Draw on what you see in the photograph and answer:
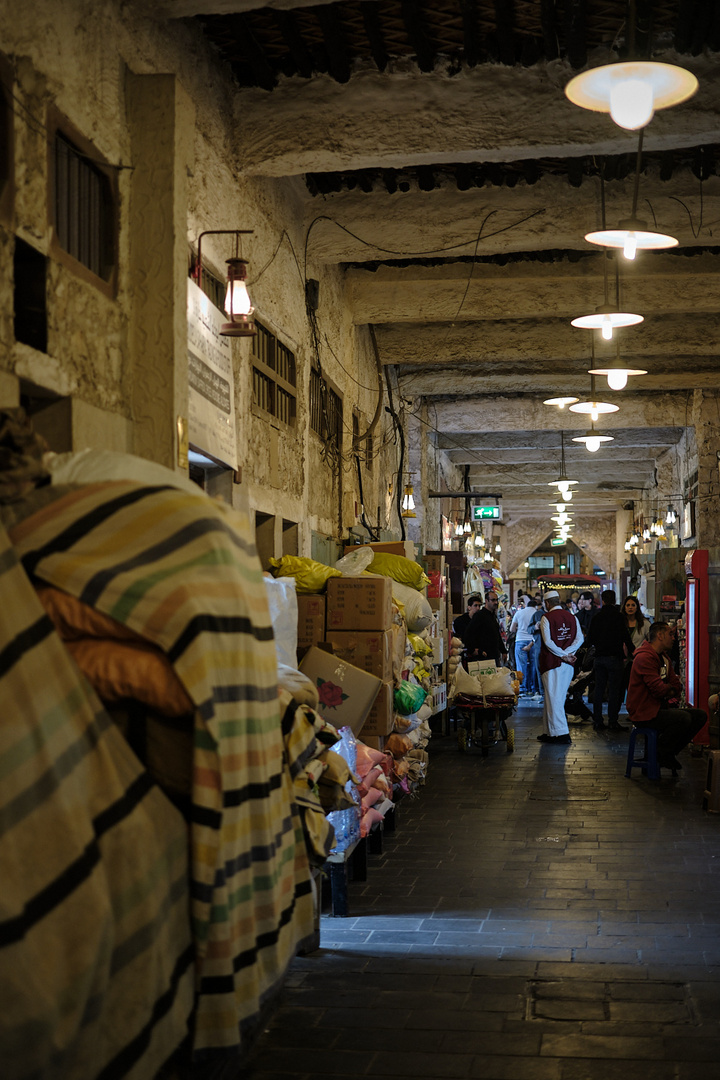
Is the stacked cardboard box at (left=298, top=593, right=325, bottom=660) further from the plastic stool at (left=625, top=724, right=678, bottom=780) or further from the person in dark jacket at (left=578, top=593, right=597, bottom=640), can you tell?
the person in dark jacket at (left=578, top=593, right=597, bottom=640)

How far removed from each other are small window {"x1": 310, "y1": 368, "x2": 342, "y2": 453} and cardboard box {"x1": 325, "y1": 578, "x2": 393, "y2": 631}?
3.34 meters

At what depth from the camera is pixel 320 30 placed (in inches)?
262

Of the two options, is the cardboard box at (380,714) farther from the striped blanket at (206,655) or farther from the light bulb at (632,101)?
the striped blanket at (206,655)

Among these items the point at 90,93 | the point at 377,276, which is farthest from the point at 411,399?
the point at 90,93

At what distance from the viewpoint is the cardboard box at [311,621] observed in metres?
7.20

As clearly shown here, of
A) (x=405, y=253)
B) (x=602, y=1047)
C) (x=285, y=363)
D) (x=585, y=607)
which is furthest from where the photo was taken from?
(x=585, y=607)

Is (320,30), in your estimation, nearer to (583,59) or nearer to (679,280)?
(583,59)

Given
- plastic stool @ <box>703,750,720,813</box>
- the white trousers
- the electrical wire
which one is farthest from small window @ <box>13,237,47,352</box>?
the white trousers

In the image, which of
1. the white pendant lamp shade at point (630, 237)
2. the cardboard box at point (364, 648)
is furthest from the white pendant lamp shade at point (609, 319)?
the cardboard box at point (364, 648)

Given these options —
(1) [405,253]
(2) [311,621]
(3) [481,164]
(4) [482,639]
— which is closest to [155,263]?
(2) [311,621]

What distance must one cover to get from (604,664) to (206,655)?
40.4 feet

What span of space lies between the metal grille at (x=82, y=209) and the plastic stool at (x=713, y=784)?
600 cm

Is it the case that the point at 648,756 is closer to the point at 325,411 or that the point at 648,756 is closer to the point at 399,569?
the point at 399,569

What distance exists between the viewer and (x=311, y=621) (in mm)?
7199
